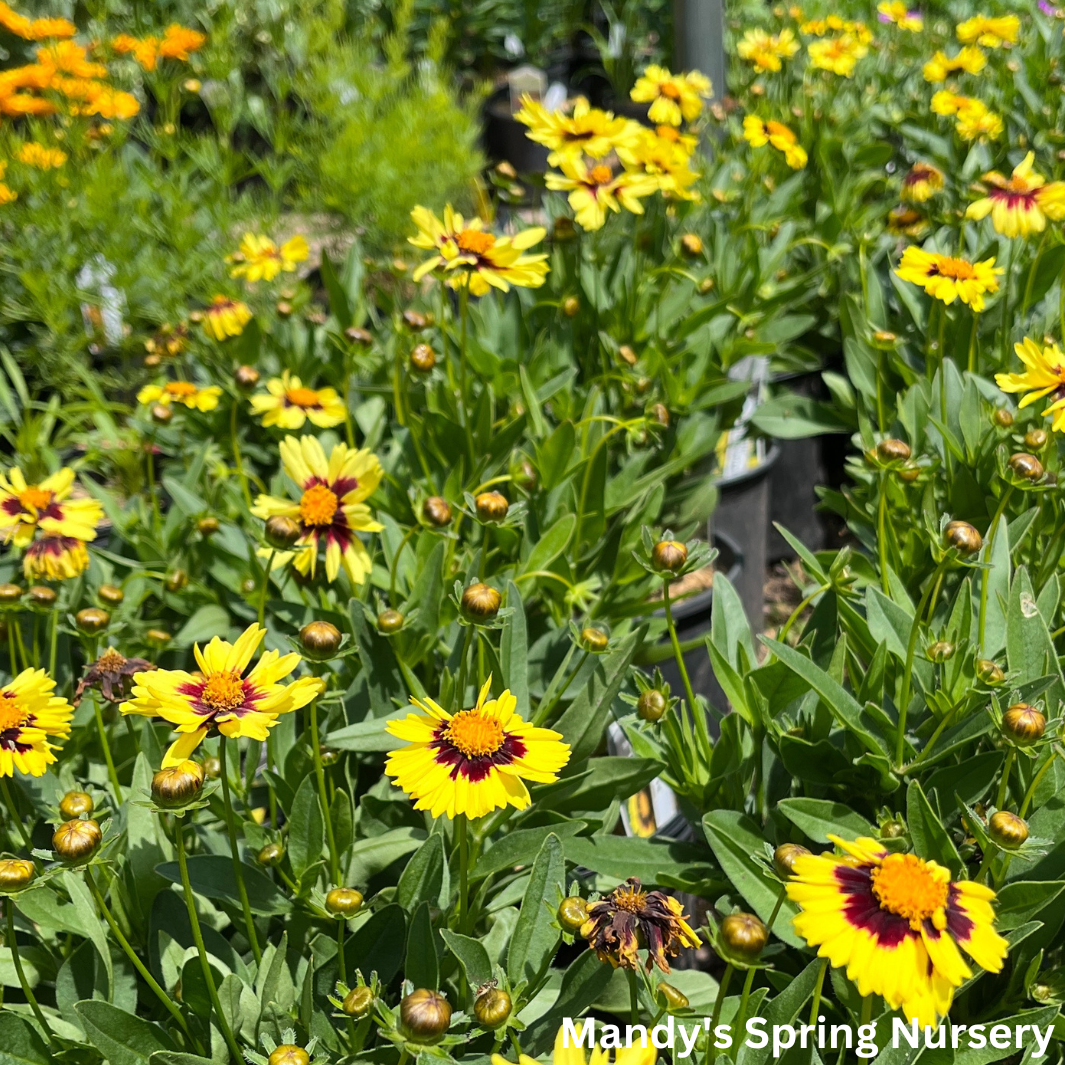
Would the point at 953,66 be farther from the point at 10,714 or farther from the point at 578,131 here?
the point at 10,714

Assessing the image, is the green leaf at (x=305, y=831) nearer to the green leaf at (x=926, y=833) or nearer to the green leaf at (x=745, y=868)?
the green leaf at (x=745, y=868)

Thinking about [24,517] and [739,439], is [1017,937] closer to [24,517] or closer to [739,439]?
[24,517]

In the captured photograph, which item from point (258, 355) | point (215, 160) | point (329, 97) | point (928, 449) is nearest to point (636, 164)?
point (928, 449)

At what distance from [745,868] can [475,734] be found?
1.15 ft

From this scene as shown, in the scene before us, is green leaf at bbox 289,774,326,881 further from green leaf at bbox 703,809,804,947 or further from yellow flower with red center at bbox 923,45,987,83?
yellow flower with red center at bbox 923,45,987,83

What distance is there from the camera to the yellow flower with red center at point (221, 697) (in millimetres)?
719

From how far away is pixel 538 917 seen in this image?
33.5 inches

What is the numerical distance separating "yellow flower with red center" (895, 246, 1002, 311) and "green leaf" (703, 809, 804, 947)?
0.65m

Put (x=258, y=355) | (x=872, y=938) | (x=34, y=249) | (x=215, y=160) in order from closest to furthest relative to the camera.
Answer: (x=872, y=938) → (x=258, y=355) → (x=34, y=249) → (x=215, y=160)

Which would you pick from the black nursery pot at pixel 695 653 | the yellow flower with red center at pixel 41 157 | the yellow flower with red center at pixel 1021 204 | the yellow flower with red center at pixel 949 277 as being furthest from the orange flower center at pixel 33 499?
the yellow flower with red center at pixel 41 157

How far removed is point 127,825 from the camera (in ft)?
3.18

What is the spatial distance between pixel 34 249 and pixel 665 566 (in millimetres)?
1842

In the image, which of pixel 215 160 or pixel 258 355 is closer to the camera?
pixel 258 355

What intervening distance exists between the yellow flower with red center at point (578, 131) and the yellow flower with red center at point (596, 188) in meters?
0.02
